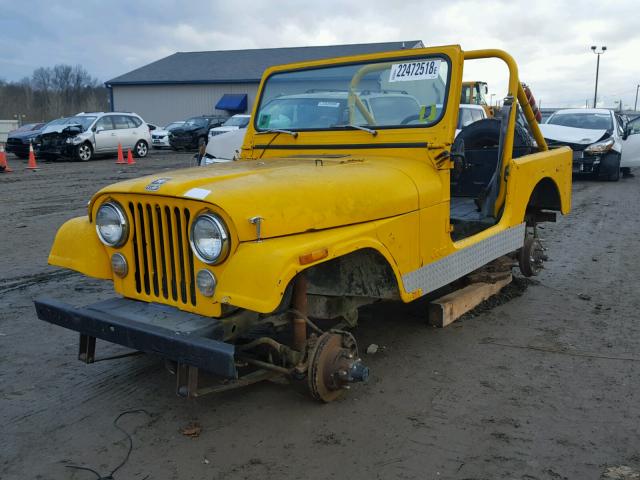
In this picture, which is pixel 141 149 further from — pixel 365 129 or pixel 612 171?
pixel 365 129

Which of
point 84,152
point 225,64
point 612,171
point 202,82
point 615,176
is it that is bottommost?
point 615,176

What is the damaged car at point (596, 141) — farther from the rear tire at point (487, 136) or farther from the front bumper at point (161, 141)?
the front bumper at point (161, 141)

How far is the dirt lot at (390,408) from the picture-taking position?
2785mm

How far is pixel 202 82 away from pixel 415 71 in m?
34.0

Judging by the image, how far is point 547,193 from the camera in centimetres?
546

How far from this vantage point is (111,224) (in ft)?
10.5

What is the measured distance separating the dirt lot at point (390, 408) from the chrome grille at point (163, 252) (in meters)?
0.71

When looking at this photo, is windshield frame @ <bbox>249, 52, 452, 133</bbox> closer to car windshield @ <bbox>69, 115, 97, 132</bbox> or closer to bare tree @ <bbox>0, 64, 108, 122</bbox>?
car windshield @ <bbox>69, 115, 97, 132</bbox>

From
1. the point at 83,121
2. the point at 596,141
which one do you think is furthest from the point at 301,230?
the point at 83,121

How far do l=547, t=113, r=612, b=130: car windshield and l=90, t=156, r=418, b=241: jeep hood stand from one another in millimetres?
12123

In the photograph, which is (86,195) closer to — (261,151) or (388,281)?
(261,151)

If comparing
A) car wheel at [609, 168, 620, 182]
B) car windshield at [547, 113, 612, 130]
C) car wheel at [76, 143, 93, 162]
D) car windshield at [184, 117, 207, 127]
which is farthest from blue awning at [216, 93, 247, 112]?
car wheel at [609, 168, 620, 182]

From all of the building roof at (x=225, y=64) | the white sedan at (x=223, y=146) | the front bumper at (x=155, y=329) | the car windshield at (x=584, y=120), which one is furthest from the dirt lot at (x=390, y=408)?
the building roof at (x=225, y=64)

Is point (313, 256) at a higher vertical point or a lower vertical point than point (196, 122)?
lower
